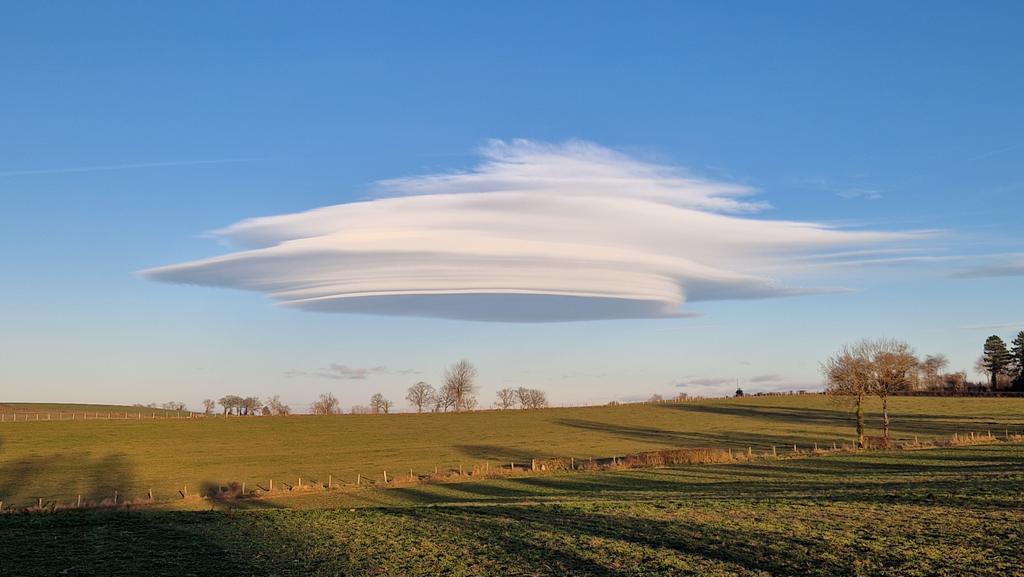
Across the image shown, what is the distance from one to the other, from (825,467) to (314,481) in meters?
37.0

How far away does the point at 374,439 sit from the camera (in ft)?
302

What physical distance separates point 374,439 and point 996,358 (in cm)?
15018

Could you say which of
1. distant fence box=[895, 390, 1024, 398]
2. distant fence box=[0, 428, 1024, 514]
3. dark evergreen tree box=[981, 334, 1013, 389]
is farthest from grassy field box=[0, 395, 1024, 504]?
dark evergreen tree box=[981, 334, 1013, 389]

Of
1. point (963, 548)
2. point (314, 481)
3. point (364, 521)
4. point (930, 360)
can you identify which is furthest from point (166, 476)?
point (930, 360)

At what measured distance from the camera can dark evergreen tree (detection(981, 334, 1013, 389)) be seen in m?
175

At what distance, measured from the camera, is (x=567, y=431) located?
326ft

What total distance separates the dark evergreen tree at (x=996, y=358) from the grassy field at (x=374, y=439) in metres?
62.5

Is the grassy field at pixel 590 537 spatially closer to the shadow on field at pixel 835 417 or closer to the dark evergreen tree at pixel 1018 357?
Result: the shadow on field at pixel 835 417

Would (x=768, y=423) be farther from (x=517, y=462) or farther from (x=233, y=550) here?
(x=233, y=550)

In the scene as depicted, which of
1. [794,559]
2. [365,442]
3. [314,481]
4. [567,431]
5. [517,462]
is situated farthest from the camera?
[567,431]

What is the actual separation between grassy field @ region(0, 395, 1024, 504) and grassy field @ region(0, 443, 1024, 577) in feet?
104

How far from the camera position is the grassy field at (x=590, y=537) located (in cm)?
1714

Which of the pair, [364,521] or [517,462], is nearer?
[364,521]

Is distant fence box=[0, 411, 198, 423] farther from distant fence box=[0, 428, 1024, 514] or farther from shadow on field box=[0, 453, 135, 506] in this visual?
distant fence box=[0, 428, 1024, 514]
